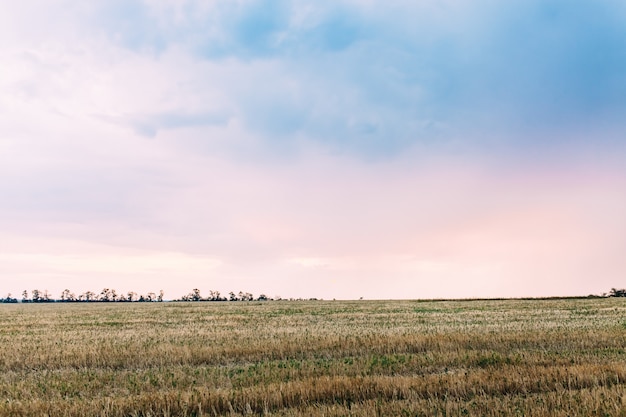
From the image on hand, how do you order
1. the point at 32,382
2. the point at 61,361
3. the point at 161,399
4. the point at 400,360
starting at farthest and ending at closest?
the point at 61,361, the point at 400,360, the point at 32,382, the point at 161,399

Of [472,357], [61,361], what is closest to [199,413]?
[472,357]

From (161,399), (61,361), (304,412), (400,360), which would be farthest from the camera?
(61,361)

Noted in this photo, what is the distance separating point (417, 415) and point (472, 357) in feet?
21.4

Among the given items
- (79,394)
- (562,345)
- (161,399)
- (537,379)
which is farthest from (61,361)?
(562,345)

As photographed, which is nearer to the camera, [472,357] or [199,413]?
[199,413]

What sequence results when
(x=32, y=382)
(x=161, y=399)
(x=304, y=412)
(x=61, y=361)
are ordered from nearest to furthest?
1. (x=304, y=412)
2. (x=161, y=399)
3. (x=32, y=382)
4. (x=61, y=361)

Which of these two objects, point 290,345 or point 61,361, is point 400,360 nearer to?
point 290,345

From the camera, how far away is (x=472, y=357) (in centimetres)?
1371

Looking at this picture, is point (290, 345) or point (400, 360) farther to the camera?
point (290, 345)

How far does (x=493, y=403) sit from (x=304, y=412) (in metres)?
3.09

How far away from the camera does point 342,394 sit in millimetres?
9555

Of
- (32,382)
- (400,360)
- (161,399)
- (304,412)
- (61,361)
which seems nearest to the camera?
(304,412)

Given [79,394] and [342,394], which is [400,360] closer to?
[342,394]

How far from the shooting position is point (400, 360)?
13.5 m
